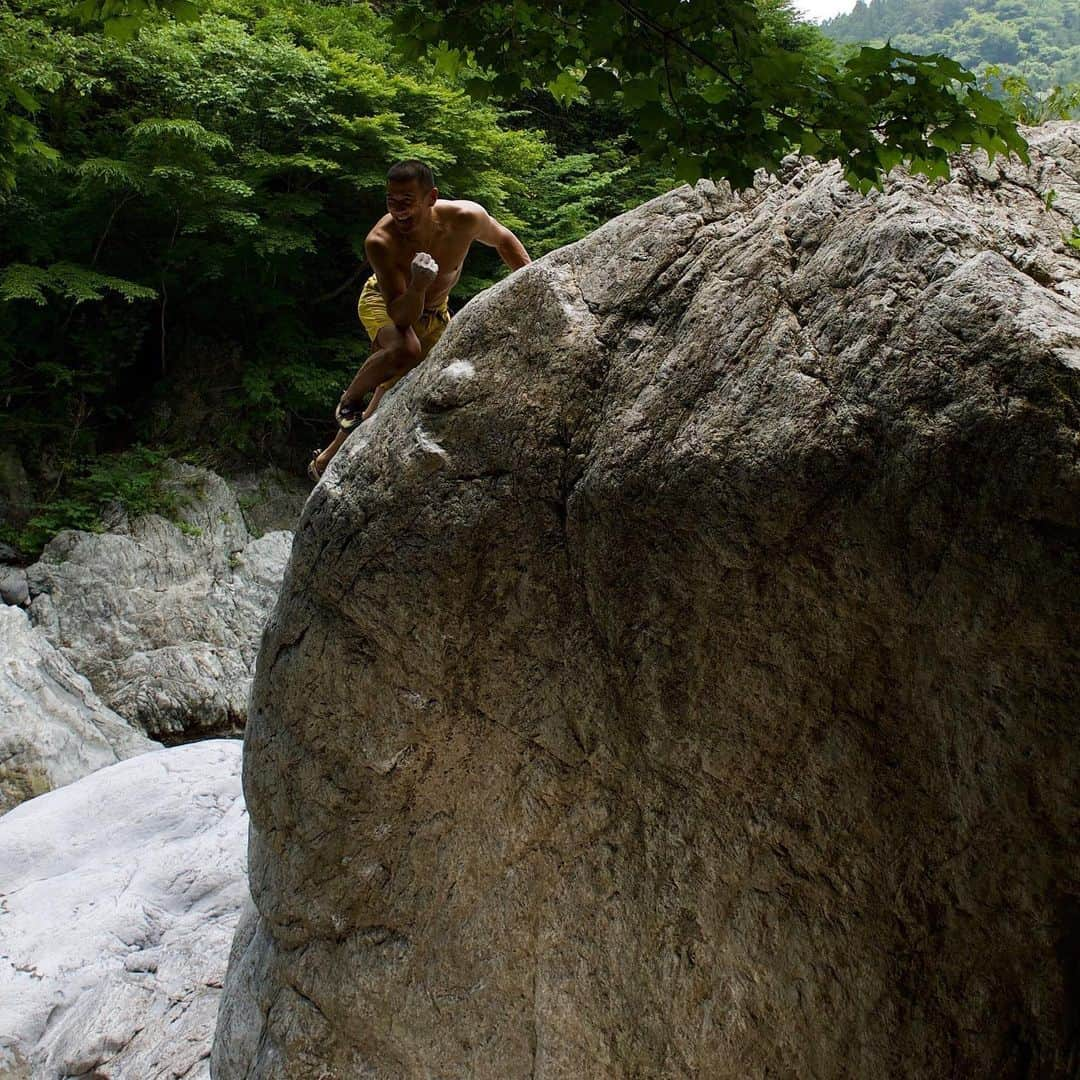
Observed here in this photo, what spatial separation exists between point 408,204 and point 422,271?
0.55m

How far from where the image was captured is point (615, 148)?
15273 mm

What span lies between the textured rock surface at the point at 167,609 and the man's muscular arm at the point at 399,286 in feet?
23.2

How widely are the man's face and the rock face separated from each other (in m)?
1.26

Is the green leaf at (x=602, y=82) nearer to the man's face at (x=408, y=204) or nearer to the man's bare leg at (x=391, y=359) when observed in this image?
the man's bare leg at (x=391, y=359)

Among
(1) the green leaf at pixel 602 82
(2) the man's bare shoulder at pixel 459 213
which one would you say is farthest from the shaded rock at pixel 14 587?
(1) the green leaf at pixel 602 82

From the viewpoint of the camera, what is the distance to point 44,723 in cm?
919

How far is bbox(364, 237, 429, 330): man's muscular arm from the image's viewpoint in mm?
4586

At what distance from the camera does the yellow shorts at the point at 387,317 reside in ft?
16.5

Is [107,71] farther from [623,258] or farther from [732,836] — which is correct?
[732,836]

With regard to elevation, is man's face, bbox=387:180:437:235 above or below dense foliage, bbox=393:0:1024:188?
below

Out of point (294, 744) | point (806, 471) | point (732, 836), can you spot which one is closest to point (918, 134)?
point (806, 471)

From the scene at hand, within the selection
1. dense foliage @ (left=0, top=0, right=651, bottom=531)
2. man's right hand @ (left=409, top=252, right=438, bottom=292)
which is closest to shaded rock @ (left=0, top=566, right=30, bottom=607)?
dense foliage @ (left=0, top=0, right=651, bottom=531)

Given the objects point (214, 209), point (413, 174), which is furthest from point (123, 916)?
point (214, 209)

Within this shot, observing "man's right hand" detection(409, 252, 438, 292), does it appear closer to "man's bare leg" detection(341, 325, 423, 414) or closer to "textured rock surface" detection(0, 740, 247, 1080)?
"man's bare leg" detection(341, 325, 423, 414)
